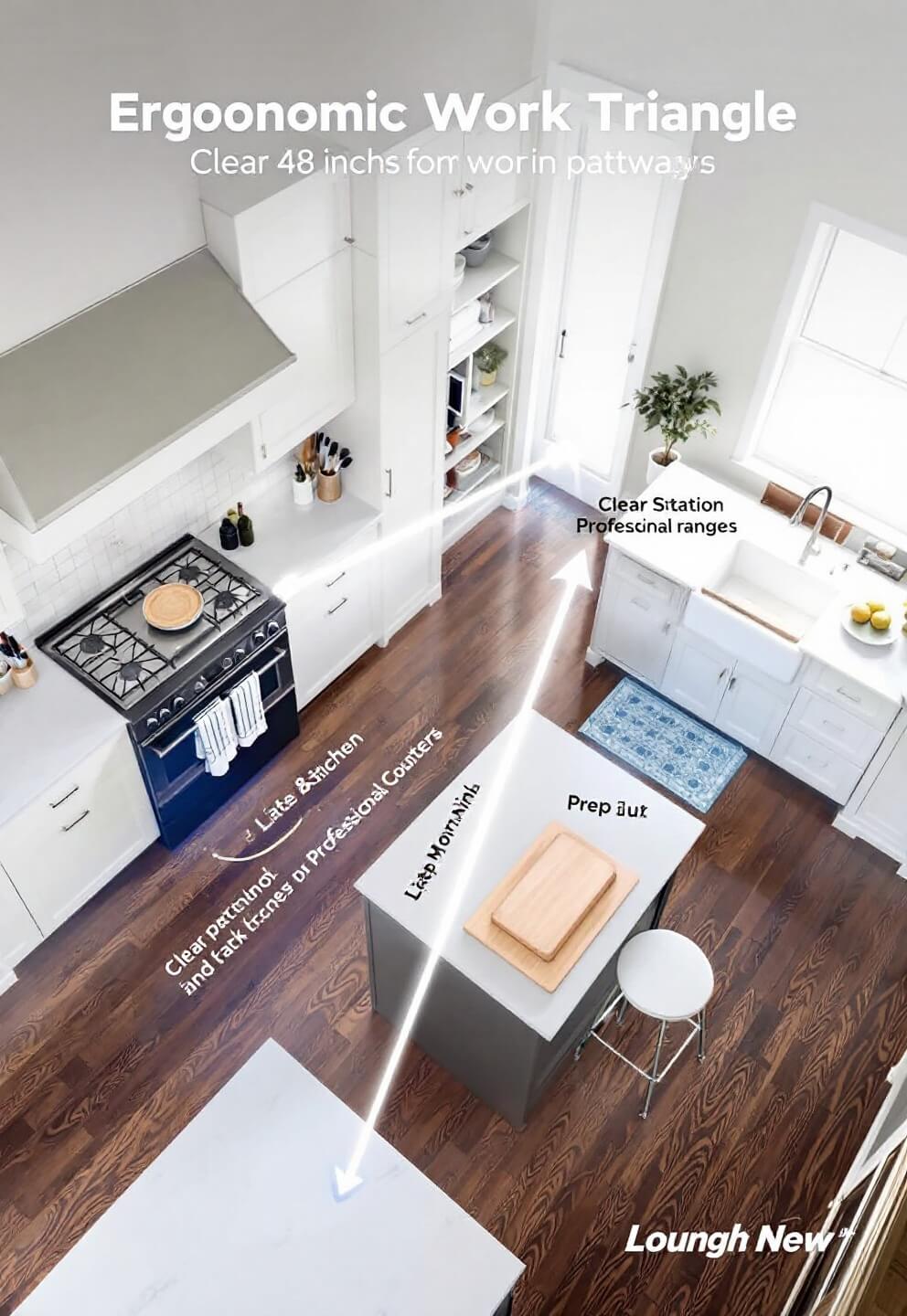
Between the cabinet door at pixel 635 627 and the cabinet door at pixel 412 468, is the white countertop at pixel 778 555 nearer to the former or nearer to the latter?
the cabinet door at pixel 635 627

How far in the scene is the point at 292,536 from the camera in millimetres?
5461

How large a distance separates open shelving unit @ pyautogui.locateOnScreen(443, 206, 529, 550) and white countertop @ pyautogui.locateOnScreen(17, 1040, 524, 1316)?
3.85 metres

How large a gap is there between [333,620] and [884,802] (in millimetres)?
2859

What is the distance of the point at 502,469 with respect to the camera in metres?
6.95

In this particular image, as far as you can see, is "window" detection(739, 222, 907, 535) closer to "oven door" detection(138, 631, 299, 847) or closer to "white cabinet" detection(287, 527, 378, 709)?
"white cabinet" detection(287, 527, 378, 709)

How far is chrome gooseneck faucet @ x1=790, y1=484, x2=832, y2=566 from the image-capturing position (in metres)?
5.29

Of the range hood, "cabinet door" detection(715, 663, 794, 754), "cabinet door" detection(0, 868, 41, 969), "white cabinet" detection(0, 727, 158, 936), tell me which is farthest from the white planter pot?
"cabinet door" detection(0, 868, 41, 969)

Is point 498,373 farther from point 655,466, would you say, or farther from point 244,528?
point 244,528

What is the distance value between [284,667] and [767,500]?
2.69 metres

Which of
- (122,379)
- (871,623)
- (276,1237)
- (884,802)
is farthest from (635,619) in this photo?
(276,1237)

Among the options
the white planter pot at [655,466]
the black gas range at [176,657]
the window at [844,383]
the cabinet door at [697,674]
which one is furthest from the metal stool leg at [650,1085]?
the white planter pot at [655,466]

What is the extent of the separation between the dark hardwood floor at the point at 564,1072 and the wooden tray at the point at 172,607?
113 cm

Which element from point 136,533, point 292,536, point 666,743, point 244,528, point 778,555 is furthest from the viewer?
point 666,743

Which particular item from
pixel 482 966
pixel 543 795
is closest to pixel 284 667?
pixel 543 795
